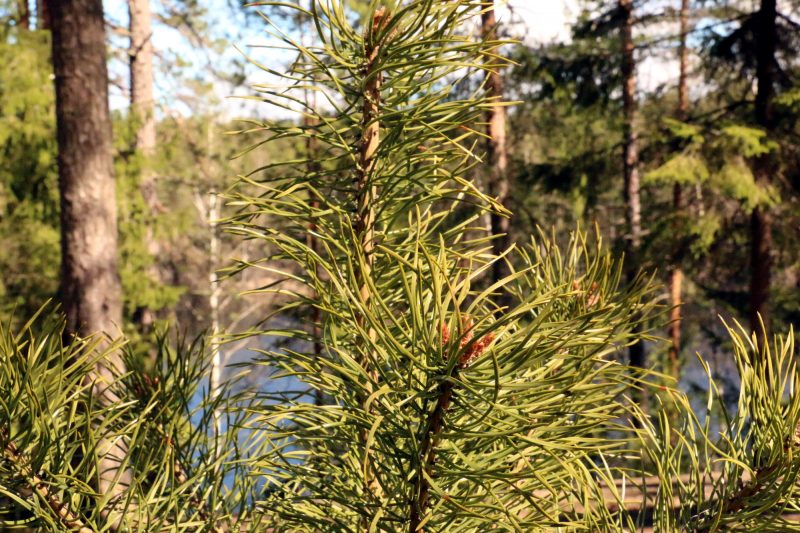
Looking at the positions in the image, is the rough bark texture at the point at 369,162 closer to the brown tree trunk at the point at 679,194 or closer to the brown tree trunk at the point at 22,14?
the brown tree trunk at the point at 22,14

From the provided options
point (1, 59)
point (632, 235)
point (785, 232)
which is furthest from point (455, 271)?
point (632, 235)

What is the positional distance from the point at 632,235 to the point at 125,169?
27.5 feet

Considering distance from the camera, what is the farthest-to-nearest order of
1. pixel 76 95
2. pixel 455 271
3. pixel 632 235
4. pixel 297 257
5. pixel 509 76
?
pixel 509 76 → pixel 632 235 → pixel 76 95 → pixel 297 257 → pixel 455 271

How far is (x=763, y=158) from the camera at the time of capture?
820cm

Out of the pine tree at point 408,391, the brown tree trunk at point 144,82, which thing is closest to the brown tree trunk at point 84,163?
the pine tree at point 408,391

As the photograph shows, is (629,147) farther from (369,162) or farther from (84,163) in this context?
(369,162)

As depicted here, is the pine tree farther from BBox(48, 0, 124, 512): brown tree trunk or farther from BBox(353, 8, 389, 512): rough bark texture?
BBox(48, 0, 124, 512): brown tree trunk

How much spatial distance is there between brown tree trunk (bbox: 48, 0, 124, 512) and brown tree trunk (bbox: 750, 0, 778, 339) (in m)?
7.03

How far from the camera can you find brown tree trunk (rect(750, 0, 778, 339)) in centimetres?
820

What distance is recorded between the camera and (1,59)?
950cm

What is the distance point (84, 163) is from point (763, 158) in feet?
24.1

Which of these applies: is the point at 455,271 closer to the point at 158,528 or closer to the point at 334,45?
→ the point at 334,45

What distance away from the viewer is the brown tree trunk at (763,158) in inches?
323

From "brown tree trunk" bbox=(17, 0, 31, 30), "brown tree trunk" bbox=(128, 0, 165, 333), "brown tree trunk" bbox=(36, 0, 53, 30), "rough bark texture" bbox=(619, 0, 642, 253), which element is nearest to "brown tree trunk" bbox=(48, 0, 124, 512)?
"brown tree trunk" bbox=(17, 0, 31, 30)
